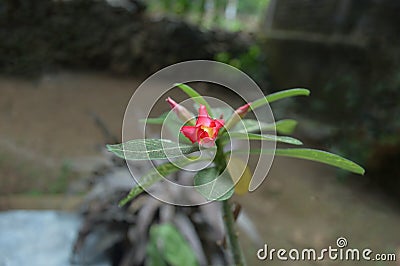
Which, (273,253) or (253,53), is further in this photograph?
(253,53)

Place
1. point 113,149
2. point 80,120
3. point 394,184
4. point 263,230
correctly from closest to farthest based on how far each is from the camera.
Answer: point 113,149, point 263,230, point 394,184, point 80,120

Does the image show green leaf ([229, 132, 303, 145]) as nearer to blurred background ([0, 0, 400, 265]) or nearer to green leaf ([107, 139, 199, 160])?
green leaf ([107, 139, 199, 160])

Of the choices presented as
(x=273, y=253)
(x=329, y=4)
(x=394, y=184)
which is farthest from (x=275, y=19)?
(x=273, y=253)

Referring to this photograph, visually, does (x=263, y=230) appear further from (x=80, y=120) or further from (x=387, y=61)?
(x=80, y=120)

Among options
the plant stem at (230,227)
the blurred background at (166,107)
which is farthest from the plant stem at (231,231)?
the blurred background at (166,107)

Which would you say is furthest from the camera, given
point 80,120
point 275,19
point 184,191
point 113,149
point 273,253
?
point 275,19

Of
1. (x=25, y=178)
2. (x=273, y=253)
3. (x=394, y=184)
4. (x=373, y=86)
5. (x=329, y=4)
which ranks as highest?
(x=329, y=4)

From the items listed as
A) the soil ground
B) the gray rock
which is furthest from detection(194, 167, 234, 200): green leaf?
the gray rock
